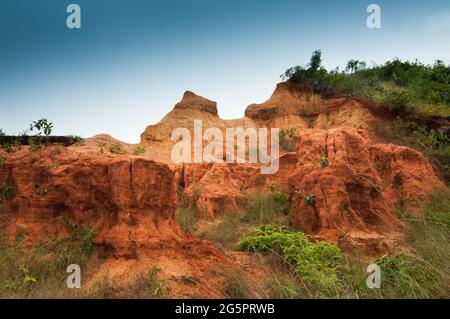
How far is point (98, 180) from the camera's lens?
255 inches

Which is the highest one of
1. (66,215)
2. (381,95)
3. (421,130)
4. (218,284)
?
(381,95)

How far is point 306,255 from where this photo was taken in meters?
6.46

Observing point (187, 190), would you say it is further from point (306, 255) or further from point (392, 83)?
point (392, 83)

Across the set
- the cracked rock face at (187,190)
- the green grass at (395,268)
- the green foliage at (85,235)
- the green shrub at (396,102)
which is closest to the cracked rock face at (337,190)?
the cracked rock face at (187,190)

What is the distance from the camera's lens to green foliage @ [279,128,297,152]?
1994 cm

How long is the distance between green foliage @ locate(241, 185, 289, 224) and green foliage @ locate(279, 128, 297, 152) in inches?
263

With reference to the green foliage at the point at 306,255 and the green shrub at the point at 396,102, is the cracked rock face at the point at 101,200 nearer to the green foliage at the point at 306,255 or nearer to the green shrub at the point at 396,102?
the green foliage at the point at 306,255

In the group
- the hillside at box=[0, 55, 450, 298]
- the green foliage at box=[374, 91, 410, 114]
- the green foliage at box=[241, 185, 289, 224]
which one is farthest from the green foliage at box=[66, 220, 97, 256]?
the green foliage at box=[374, 91, 410, 114]

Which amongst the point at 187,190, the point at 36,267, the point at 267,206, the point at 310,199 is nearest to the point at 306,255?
the point at 310,199

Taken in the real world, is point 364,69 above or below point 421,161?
above

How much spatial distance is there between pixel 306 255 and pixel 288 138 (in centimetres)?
1457

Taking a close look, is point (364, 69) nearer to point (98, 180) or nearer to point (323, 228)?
point (323, 228)
